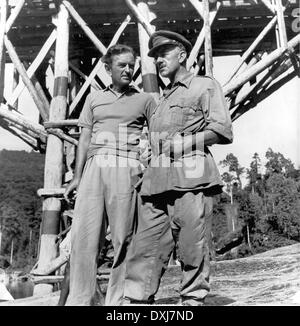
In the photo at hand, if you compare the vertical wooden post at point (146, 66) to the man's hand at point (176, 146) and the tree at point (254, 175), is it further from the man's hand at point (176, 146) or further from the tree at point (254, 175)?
the tree at point (254, 175)

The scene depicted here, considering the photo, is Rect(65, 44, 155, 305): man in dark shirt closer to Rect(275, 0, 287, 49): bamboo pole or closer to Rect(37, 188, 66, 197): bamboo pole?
Rect(37, 188, 66, 197): bamboo pole

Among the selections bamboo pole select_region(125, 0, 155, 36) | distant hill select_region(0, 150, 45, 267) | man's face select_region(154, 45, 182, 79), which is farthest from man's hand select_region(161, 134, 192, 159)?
distant hill select_region(0, 150, 45, 267)

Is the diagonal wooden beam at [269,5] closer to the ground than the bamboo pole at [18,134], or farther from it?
farther from it

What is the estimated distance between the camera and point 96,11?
7.14 metres

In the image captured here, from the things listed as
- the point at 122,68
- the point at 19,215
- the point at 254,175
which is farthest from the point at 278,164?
the point at 122,68

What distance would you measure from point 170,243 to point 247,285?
2378 millimetres

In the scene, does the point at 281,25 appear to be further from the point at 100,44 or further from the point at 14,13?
the point at 14,13

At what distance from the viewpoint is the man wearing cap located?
273 centimetres

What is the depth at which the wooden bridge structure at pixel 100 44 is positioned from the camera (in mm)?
6328

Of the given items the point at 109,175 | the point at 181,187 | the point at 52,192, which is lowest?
the point at 181,187

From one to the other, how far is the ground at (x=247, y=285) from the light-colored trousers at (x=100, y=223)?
3.47 ft

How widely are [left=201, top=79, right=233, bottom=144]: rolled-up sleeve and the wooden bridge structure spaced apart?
3032 millimetres

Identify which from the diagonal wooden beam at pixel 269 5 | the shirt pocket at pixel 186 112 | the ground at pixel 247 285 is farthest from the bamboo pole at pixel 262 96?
the shirt pocket at pixel 186 112

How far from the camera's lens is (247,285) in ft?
16.1
